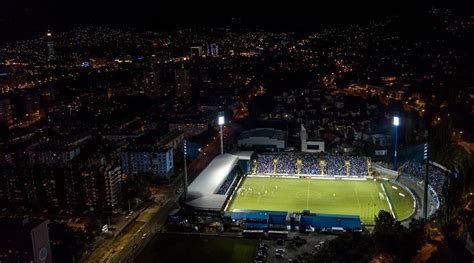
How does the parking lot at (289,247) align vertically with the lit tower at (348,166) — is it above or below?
below

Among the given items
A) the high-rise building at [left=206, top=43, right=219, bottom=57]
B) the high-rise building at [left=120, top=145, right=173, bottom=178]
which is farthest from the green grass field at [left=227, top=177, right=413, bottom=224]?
the high-rise building at [left=206, top=43, right=219, bottom=57]

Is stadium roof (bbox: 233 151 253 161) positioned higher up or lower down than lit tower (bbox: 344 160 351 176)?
higher up

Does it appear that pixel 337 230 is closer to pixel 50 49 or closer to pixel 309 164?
pixel 309 164

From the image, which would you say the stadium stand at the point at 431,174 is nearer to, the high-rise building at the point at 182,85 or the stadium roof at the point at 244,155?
the stadium roof at the point at 244,155

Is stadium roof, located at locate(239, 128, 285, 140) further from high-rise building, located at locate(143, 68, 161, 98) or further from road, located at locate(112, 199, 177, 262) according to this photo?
high-rise building, located at locate(143, 68, 161, 98)

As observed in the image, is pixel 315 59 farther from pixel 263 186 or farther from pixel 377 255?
pixel 377 255

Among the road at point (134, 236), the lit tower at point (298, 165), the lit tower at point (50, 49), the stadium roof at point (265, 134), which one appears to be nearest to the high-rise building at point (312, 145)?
the stadium roof at point (265, 134)

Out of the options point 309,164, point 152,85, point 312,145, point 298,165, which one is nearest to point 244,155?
point 298,165
